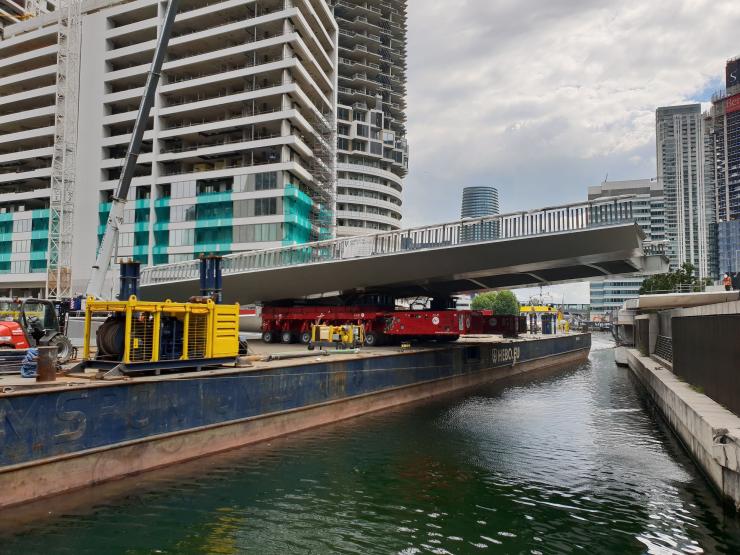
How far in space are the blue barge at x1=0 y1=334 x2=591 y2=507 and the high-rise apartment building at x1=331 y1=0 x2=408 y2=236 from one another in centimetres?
8679

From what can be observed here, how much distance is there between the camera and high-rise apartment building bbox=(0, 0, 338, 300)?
73688mm

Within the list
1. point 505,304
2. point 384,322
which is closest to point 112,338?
point 384,322

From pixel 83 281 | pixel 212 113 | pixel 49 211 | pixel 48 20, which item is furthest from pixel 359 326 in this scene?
pixel 48 20

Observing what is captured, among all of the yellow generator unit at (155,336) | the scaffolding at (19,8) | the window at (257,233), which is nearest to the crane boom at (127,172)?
the yellow generator unit at (155,336)

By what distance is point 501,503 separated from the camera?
14992mm

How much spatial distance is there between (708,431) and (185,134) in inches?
2977

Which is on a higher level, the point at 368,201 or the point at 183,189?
the point at 368,201

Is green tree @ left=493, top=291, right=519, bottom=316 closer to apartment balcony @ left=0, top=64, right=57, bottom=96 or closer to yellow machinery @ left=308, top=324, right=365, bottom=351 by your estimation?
apartment balcony @ left=0, top=64, right=57, bottom=96

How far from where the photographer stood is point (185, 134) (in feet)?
252

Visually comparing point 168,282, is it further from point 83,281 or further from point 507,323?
point 83,281

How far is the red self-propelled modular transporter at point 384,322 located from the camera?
37.3 meters

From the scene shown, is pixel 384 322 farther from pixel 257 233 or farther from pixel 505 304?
pixel 505 304

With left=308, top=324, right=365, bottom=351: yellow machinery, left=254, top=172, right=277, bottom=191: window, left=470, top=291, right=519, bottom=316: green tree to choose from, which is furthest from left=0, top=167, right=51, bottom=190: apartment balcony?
left=470, top=291, right=519, bottom=316: green tree

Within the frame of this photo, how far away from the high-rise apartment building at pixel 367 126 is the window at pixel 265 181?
40319 mm
